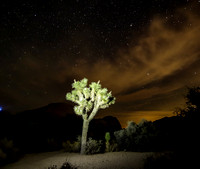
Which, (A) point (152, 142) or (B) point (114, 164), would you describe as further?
(A) point (152, 142)

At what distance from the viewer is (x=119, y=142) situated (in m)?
11.0

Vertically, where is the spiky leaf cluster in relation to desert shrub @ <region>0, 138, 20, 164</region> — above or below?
above

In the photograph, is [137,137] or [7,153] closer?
[7,153]

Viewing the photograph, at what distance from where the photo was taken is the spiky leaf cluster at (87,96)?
10797 millimetres

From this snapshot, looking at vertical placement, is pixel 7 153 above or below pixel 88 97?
below

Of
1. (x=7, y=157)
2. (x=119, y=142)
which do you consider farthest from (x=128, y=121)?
(x=7, y=157)

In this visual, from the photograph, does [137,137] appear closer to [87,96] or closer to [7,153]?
[87,96]

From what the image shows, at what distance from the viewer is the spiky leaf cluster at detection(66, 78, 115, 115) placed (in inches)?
425

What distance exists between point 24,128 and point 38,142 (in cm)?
337

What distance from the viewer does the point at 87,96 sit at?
36.6ft

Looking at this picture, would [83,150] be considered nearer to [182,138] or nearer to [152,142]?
[152,142]

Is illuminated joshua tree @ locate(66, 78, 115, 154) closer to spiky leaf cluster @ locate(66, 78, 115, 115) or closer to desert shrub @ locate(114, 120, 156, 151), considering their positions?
spiky leaf cluster @ locate(66, 78, 115, 115)

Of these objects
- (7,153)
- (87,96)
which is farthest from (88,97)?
(7,153)

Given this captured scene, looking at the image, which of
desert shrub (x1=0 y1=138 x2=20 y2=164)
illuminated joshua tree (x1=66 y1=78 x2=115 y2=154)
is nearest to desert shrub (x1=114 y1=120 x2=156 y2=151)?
illuminated joshua tree (x1=66 y1=78 x2=115 y2=154)
